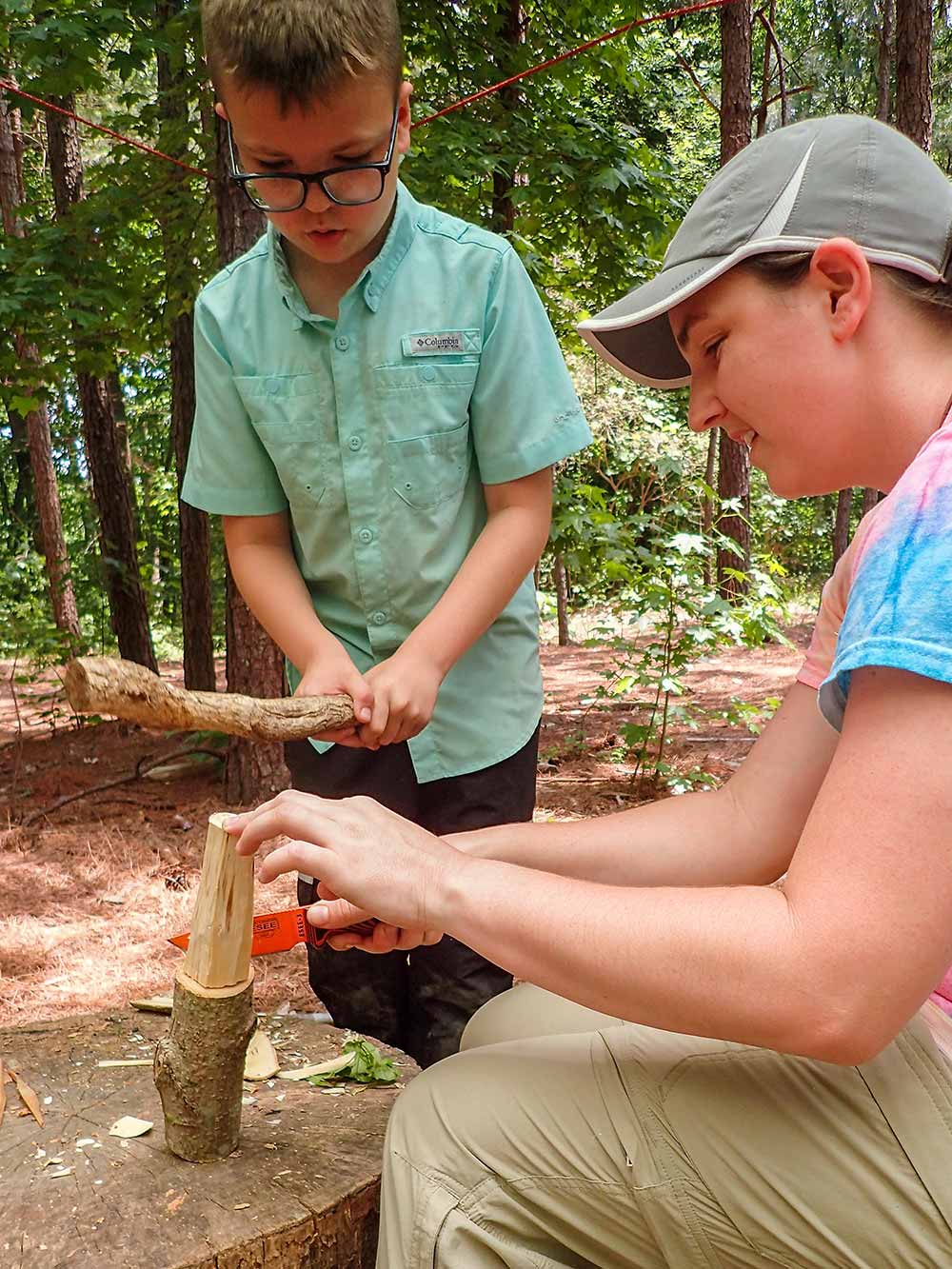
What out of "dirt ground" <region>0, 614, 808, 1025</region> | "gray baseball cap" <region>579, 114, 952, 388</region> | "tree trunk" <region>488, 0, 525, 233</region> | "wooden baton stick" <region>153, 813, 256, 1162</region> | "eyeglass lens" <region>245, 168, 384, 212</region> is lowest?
"dirt ground" <region>0, 614, 808, 1025</region>

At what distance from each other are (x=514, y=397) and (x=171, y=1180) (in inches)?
57.5

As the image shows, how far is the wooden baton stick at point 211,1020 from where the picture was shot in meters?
1.61

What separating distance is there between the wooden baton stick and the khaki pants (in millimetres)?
421

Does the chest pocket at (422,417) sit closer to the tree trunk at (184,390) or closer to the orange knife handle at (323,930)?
the orange knife handle at (323,930)

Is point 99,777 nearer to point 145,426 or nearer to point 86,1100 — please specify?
point 86,1100

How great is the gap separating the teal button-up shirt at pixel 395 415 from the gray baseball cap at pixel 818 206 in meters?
0.79

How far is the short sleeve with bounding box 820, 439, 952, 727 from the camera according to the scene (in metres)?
0.96

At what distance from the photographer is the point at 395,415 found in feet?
6.73

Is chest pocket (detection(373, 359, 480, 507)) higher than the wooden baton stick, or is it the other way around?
chest pocket (detection(373, 359, 480, 507))

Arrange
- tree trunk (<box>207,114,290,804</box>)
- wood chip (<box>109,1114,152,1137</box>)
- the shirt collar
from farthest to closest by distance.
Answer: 1. tree trunk (<box>207,114,290,804</box>)
2. the shirt collar
3. wood chip (<box>109,1114,152,1137</box>)

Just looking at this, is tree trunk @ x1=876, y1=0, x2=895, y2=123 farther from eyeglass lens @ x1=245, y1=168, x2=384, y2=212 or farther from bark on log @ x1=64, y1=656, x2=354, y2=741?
bark on log @ x1=64, y1=656, x2=354, y2=741

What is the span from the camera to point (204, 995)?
1.62m

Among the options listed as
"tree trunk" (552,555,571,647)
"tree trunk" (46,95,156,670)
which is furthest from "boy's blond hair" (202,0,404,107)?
"tree trunk" (552,555,571,647)

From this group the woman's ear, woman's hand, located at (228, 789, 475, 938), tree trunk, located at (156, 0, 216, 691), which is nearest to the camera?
the woman's ear
